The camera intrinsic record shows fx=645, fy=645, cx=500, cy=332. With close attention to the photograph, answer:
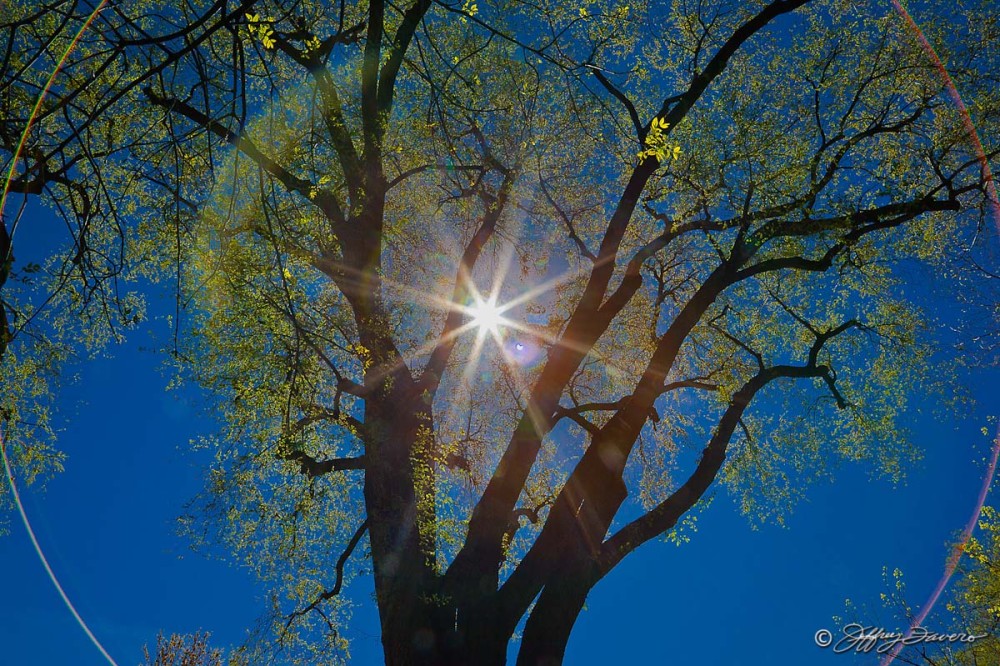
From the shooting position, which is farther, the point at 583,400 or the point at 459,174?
the point at 583,400

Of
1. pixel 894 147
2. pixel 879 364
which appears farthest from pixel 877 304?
pixel 894 147

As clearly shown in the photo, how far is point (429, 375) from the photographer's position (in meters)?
8.04

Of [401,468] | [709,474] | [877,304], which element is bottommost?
[709,474]

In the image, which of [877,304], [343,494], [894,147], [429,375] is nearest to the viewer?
[429,375]

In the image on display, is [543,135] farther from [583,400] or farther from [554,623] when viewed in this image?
[554,623]

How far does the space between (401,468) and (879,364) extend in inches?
286

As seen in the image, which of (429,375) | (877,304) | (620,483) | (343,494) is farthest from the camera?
(343,494)

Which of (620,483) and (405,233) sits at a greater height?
(405,233)

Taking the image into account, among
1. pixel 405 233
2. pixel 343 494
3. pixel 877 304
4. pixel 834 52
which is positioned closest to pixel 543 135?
pixel 405 233

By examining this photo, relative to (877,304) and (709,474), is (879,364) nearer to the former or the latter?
(877,304)

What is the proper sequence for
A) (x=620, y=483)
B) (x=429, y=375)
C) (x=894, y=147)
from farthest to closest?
1. (x=894, y=147)
2. (x=429, y=375)
3. (x=620, y=483)

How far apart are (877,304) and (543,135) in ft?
18.4

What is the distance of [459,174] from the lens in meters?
9.87

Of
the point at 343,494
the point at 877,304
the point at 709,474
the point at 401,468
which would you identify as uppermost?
the point at 343,494
